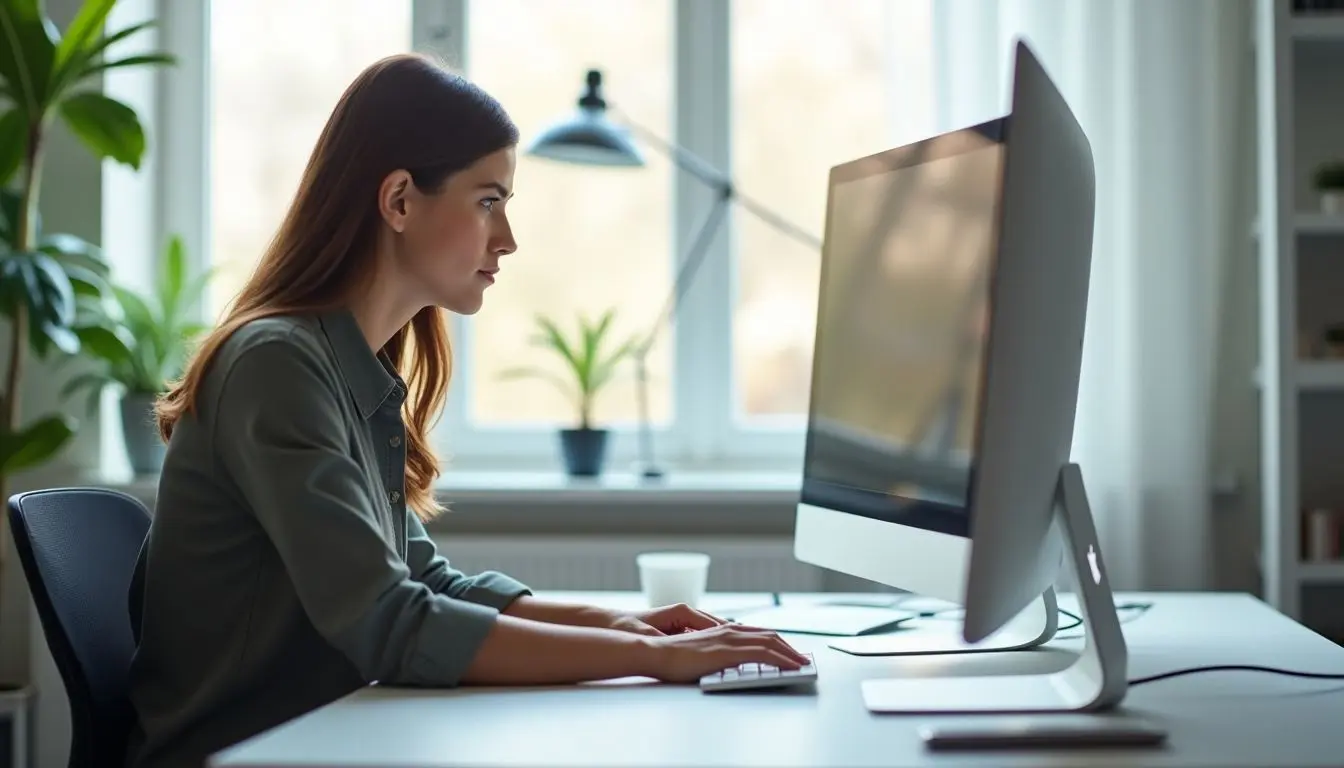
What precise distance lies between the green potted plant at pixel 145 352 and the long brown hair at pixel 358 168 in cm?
132

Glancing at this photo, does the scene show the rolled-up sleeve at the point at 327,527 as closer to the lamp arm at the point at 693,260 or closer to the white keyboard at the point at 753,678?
the white keyboard at the point at 753,678

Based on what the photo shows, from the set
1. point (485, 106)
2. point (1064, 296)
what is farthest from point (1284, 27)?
point (485, 106)

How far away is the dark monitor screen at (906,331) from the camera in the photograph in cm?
106

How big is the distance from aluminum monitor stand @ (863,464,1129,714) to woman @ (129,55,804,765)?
112mm

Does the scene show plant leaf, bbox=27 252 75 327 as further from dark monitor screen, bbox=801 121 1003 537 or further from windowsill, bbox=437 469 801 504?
dark monitor screen, bbox=801 121 1003 537

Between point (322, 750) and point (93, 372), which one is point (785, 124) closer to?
point (93, 372)

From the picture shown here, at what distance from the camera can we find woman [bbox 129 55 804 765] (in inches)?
41.2

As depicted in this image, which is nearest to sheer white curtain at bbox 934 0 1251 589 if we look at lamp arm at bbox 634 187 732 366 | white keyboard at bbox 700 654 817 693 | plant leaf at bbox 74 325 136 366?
lamp arm at bbox 634 187 732 366

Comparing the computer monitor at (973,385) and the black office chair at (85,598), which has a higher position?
the computer monitor at (973,385)

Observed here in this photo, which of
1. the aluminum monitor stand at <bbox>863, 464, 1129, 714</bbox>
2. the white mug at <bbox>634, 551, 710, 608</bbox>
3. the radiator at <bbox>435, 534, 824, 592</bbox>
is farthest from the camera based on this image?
the radiator at <bbox>435, 534, 824, 592</bbox>

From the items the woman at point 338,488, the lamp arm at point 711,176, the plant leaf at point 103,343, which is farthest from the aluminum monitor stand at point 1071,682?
the plant leaf at point 103,343

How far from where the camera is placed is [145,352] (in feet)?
8.27

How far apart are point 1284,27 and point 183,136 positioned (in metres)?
2.27

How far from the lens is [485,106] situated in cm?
127
